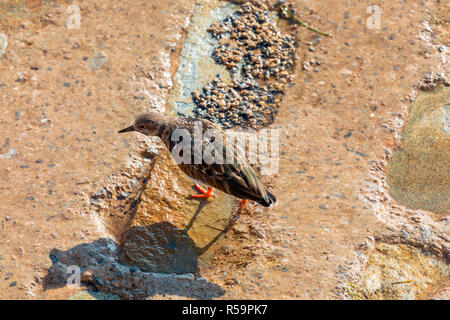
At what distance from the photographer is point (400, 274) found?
4.27m

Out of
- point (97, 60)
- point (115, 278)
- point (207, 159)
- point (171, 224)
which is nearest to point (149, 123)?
point (207, 159)

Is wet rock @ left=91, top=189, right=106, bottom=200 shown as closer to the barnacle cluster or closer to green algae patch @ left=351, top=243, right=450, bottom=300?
the barnacle cluster

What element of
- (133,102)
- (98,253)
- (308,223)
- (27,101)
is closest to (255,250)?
(308,223)

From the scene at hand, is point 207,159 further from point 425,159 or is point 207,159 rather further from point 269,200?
point 425,159

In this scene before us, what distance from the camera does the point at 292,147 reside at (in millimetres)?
5199

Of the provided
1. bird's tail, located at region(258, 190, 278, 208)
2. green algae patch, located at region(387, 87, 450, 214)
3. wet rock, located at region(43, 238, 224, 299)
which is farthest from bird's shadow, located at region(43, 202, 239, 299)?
green algae patch, located at region(387, 87, 450, 214)

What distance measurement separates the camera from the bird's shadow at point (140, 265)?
413cm

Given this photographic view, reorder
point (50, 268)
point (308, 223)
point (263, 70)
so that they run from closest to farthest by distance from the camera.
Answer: point (50, 268)
point (308, 223)
point (263, 70)

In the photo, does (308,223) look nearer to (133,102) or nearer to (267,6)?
(133,102)

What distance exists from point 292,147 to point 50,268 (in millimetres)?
2699

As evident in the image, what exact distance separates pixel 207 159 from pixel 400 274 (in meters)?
2.03

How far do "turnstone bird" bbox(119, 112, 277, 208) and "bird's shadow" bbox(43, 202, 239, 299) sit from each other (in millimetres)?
556

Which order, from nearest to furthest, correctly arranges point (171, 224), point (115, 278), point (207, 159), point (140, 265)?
point (115, 278)
point (140, 265)
point (207, 159)
point (171, 224)

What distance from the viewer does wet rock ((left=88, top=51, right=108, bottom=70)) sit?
5812 mm
